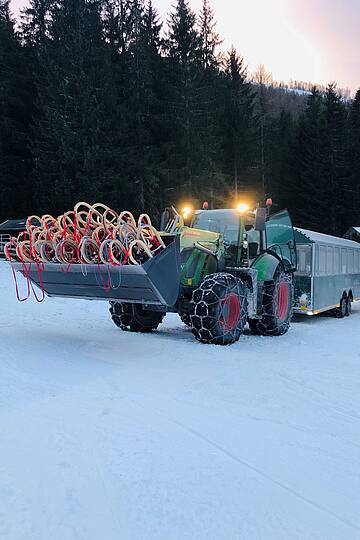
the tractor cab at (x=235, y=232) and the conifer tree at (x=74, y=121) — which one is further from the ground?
the conifer tree at (x=74, y=121)

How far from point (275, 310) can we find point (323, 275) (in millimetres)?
4639

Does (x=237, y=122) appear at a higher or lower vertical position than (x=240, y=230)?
higher

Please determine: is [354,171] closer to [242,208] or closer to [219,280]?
[242,208]

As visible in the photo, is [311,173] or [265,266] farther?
[311,173]

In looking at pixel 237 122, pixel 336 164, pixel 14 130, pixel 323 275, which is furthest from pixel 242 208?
pixel 336 164

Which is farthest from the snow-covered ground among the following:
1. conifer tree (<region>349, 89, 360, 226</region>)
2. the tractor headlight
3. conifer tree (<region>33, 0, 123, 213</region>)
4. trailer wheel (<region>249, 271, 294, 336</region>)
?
conifer tree (<region>349, 89, 360, 226</region>)

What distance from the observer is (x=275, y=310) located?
8781mm

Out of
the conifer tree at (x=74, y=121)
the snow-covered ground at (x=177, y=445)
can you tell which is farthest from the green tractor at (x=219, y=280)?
the conifer tree at (x=74, y=121)

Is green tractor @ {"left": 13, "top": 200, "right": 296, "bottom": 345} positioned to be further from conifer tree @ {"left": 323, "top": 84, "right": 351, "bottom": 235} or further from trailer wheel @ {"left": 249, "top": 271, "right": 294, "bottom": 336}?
conifer tree @ {"left": 323, "top": 84, "right": 351, "bottom": 235}

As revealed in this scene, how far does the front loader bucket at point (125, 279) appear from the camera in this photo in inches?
247

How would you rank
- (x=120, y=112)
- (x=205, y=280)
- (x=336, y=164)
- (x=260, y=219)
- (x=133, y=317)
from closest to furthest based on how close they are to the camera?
(x=205, y=280)
(x=260, y=219)
(x=133, y=317)
(x=120, y=112)
(x=336, y=164)

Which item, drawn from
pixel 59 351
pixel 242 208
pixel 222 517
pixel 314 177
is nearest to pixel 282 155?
pixel 314 177

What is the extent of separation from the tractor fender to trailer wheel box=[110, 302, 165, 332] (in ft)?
6.27

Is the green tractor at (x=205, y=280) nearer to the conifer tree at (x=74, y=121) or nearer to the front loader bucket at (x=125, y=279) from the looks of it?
the front loader bucket at (x=125, y=279)
